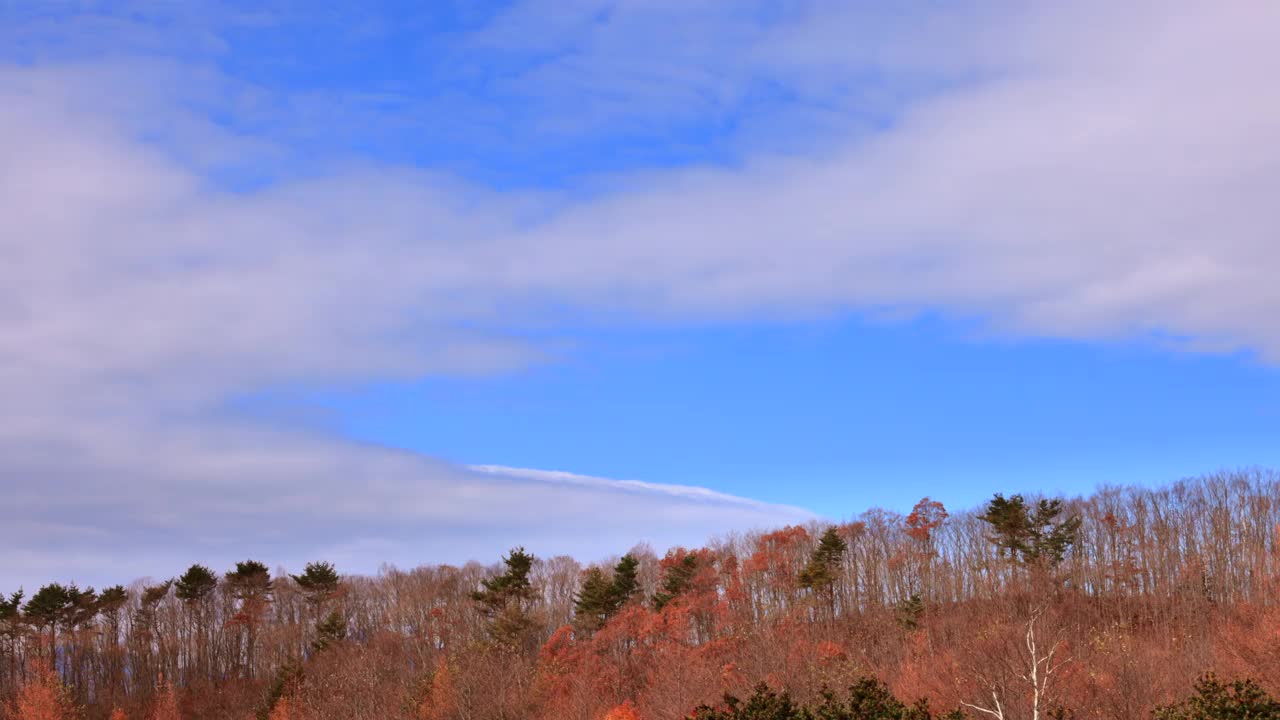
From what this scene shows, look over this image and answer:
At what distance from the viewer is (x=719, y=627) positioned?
94.2 meters

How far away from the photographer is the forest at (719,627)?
60.1 meters

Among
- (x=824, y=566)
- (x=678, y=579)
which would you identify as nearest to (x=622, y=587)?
(x=678, y=579)

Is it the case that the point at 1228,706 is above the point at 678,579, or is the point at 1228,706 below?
above

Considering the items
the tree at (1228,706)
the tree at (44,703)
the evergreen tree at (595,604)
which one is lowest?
the tree at (44,703)

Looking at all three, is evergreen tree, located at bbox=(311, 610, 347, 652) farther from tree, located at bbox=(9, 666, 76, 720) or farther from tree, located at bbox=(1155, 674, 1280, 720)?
tree, located at bbox=(1155, 674, 1280, 720)

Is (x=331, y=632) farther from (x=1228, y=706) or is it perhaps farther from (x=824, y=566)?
(x=1228, y=706)

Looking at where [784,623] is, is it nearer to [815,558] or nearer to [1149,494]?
[815,558]

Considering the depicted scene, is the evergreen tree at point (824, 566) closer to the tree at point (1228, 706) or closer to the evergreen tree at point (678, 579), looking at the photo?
the evergreen tree at point (678, 579)

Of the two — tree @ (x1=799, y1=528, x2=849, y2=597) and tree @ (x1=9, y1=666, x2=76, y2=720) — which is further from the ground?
tree @ (x1=799, y1=528, x2=849, y2=597)

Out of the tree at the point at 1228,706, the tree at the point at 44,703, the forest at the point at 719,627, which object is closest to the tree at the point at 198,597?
the forest at the point at 719,627

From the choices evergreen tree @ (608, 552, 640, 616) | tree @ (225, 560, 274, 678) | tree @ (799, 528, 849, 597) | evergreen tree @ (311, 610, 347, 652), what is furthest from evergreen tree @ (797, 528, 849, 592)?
tree @ (225, 560, 274, 678)

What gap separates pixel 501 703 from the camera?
205 feet

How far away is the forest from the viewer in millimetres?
60094

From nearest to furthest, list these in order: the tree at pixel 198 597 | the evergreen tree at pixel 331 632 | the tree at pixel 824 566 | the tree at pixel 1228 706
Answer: the tree at pixel 1228 706 < the evergreen tree at pixel 331 632 < the tree at pixel 824 566 < the tree at pixel 198 597
